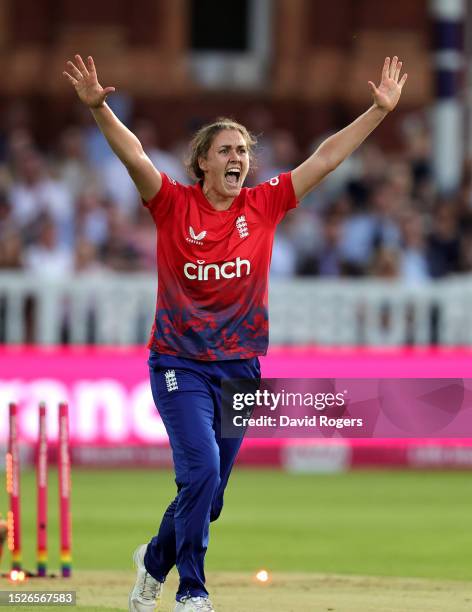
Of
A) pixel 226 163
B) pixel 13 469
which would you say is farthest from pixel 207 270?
pixel 13 469

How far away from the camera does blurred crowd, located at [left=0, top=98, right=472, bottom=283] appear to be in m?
19.1

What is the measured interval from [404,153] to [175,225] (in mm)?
16591

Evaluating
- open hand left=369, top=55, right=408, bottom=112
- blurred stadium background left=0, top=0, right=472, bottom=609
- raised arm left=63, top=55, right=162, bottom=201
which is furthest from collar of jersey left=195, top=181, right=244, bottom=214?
blurred stadium background left=0, top=0, right=472, bottom=609

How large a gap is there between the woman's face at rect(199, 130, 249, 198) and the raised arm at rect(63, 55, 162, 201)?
31cm

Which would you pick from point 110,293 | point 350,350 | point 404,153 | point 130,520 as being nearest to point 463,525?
point 130,520

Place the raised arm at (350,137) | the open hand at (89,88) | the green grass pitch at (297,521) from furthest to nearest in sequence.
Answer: the green grass pitch at (297,521) < the raised arm at (350,137) < the open hand at (89,88)

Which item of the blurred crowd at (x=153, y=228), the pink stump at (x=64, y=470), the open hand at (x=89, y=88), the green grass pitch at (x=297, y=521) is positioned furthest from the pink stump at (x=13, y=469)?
the blurred crowd at (x=153, y=228)

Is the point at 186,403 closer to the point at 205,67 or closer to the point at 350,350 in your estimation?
the point at 350,350

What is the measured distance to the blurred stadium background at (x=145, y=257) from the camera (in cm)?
1786

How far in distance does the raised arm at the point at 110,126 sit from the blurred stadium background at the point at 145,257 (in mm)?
8924

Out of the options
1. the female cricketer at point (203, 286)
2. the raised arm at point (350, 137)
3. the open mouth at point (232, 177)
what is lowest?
the female cricketer at point (203, 286)

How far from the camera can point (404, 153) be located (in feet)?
82.4

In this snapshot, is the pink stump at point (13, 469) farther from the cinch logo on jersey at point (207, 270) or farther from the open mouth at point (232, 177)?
the open mouth at point (232, 177)

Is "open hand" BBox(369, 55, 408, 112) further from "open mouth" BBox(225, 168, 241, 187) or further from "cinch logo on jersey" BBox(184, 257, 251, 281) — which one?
"cinch logo on jersey" BBox(184, 257, 251, 281)
